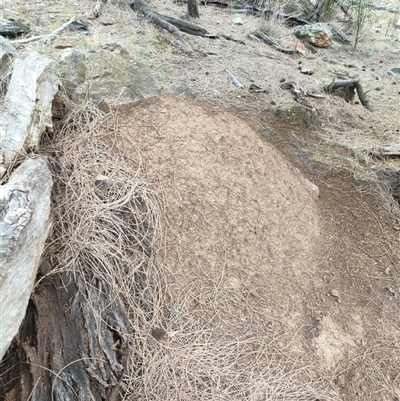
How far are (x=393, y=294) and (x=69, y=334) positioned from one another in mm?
1972

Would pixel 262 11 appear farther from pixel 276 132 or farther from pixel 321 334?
pixel 321 334

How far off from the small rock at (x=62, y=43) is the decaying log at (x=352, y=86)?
3337 mm

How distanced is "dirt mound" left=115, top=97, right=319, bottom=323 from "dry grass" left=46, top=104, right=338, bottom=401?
0.35 ft

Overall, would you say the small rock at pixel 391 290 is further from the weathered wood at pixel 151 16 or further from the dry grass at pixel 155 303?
the weathered wood at pixel 151 16

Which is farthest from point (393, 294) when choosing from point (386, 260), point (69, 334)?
point (69, 334)

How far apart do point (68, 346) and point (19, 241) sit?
0.49m

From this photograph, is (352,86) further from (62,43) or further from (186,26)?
(62,43)

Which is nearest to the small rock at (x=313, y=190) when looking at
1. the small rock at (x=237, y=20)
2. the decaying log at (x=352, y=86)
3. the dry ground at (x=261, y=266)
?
the dry ground at (x=261, y=266)

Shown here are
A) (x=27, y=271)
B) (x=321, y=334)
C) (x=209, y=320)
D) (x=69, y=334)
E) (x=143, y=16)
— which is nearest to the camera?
(x=27, y=271)

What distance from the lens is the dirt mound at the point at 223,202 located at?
2211mm

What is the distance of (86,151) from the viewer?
7.27 ft

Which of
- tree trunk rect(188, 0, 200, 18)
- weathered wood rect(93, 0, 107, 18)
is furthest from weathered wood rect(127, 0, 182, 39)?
tree trunk rect(188, 0, 200, 18)

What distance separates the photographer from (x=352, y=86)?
17.5 feet

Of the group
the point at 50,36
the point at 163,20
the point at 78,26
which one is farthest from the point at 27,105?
the point at 163,20
